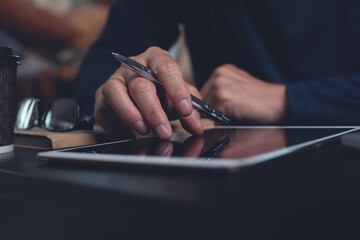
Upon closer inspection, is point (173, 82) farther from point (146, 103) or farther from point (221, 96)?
point (221, 96)

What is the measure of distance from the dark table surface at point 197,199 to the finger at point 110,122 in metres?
0.19

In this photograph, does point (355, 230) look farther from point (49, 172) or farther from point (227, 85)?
point (227, 85)

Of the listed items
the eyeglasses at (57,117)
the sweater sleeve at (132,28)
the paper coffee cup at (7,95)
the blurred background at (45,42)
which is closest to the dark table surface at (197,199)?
the paper coffee cup at (7,95)

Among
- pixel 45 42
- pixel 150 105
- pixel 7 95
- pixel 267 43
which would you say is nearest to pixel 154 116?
pixel 150 105

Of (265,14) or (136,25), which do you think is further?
(136,25)

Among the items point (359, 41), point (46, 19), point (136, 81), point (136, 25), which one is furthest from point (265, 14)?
point (46, 19)

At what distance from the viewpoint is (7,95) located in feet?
1.19

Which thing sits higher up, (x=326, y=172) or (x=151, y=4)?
(x=151, y=4)

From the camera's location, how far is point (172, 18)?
3.13 ft

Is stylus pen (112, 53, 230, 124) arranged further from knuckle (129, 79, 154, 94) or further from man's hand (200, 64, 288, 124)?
man's hand (200, 64, 288, 124)

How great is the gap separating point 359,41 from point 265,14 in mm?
217

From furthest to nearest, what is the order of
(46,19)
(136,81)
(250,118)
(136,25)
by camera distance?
(46,19), (136,25), (250,118), (136,81)

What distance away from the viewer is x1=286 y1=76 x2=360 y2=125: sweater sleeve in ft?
1.97

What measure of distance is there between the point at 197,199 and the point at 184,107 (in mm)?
231
